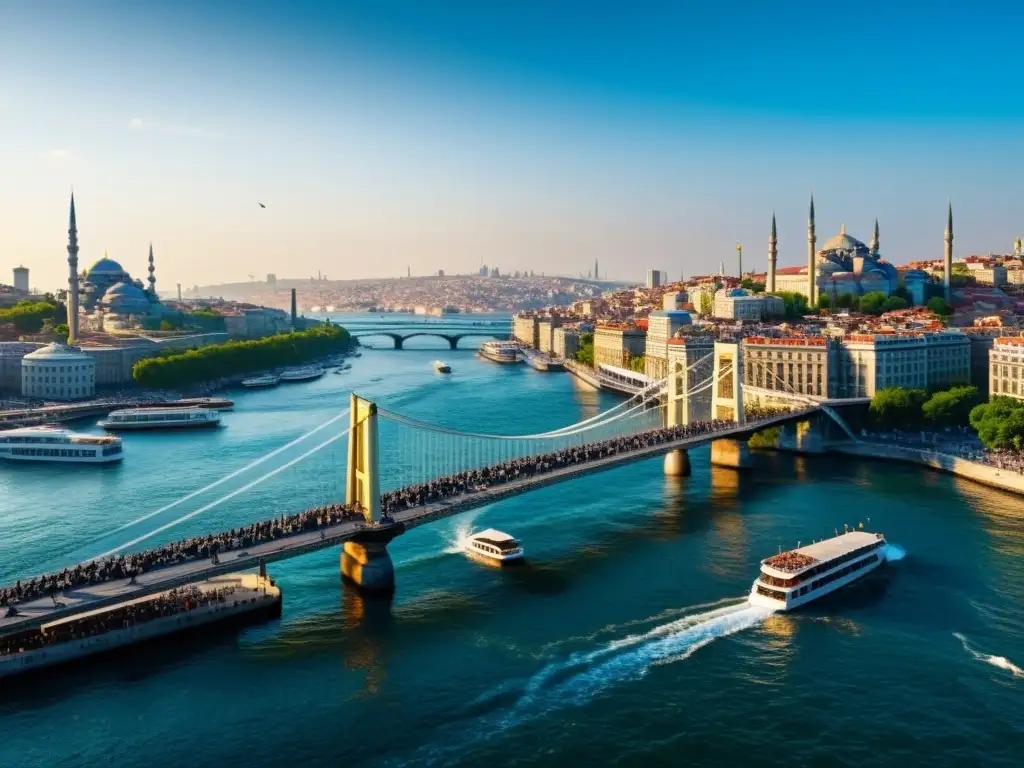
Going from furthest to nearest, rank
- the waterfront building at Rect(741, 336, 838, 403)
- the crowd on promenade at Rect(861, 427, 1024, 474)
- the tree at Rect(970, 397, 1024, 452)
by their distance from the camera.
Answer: the waterfront building at Rect(741, 336, 838, 403), the tree at Rect(970, 397, 1024, 452), the crowd on promenade at Rect(861, 427, 1024, 474)

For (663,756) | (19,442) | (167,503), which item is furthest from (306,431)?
(663,756)

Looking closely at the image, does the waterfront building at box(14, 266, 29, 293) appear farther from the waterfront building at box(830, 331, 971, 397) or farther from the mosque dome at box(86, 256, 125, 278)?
the waterfront building at box(830, 331, 971, 397)

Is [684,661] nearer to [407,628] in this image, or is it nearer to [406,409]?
[407,628]

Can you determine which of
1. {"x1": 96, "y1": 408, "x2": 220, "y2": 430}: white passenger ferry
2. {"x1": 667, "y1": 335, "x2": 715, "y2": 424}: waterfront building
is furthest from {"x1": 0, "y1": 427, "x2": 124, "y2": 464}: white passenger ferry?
{"x1": 667, "y1": 335, "x2": 715, "y2": 424}: waterfront building

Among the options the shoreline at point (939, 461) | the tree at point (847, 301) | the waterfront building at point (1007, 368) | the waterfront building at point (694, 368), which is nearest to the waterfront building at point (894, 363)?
the waterfront building at point (1007, 368)

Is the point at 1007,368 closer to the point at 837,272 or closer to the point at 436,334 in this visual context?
the point at 837,272

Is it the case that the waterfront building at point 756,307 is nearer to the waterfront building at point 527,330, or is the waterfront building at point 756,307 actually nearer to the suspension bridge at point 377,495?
the suspension bridge at point 377,495
